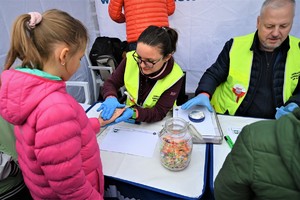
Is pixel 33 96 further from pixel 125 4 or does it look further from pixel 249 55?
pixel 125 4

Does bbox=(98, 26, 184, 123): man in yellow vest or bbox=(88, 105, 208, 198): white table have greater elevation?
bbox=(98, 26, 184, 123): man in yellow vest

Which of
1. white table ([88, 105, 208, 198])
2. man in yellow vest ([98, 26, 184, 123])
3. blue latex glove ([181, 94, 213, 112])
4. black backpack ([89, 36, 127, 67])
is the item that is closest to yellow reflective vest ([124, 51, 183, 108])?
man in yellow vest ([98, 26, 184, 123])

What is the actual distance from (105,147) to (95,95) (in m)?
1.58

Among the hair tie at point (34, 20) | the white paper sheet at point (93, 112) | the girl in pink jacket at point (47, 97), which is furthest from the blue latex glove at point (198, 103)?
the hair tie at point (34, 20)

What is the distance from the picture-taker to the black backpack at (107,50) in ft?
7.30

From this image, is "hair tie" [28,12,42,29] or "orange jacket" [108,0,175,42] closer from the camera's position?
"hair tie" [28,12,42,29]

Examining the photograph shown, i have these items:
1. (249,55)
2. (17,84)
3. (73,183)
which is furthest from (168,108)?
(17,84)

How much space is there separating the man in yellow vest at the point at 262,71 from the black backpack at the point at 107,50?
1095mm

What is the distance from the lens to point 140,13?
1911mm

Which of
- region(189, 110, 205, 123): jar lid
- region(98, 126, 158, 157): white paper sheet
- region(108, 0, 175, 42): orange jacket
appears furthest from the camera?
region(108, 0, 175, 42): orange jacket

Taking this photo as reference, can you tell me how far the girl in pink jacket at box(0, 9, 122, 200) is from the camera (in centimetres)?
62

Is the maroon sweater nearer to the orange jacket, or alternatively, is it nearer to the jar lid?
the jar lid

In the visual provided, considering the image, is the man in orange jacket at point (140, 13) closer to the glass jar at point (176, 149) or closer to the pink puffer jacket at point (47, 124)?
the glass jar at point (176, 149)

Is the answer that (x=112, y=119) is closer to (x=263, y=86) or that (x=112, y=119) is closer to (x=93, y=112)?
(x=93, y=112)
